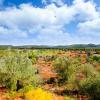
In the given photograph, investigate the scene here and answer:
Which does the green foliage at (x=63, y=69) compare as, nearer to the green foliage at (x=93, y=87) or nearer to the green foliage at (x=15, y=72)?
the green foliage at (x=15, y=72)

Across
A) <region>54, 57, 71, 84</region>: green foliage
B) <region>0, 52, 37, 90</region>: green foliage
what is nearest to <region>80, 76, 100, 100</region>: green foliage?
<region>0, 52, 37, 90</region>: green foliage

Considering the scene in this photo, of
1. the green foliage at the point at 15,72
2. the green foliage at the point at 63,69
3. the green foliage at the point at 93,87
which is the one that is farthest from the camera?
the green foliage at the point at 63,69

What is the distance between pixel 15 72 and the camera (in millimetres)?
34406

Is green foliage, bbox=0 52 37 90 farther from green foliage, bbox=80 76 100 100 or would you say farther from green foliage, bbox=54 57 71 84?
green foliage, bbox=54 57 71 84

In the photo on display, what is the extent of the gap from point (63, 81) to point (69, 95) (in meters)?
11.0

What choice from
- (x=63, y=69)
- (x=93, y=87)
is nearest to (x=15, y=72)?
(x=93, y=87)

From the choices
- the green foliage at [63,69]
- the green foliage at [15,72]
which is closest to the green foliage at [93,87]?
the green foliage at [15,72]

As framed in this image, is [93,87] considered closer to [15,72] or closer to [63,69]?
[15,72]

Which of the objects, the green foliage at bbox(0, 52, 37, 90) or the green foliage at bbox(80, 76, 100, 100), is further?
the green foliage at bbox(0, 52, 37, 90)

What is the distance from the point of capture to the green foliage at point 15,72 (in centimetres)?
3422

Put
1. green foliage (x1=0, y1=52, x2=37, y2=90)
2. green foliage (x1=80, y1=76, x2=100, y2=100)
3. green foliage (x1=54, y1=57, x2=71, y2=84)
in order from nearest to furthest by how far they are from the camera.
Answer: green foliage (x1=80, y1=76, x2=100, y2=100), green foliage (x1=0, y1=52, x2=37, y2=90), green foliage (x1=54, y1=57, x2=71, y2=84)

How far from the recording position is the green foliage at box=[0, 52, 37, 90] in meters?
34.2

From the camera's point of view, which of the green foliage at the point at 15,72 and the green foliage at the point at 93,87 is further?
the green foliage at the point at 15,72

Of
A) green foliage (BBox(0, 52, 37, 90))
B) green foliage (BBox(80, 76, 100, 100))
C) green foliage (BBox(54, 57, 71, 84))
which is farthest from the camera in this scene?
green foliage (BBox(54, 57, 71, 84))
